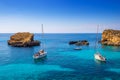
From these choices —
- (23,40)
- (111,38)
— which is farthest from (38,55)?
(111,38)

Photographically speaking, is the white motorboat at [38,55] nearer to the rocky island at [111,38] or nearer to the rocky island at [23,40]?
the rocky island at [23,40]

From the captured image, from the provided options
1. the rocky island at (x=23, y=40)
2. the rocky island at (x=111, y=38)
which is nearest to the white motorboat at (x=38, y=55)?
the rocky island at (x=23, y=40)

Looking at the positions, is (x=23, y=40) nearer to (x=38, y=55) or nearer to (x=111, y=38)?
(x=38, y=55)

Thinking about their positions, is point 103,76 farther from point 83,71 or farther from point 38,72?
point 38,72

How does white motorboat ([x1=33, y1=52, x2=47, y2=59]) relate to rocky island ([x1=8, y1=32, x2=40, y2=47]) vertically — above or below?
below

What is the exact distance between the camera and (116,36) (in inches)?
4412

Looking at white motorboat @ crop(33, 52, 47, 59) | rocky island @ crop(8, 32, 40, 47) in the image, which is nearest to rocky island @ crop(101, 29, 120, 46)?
rocky island @ crop(8, 32, 40, 47)

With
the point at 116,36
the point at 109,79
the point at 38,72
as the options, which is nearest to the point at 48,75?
the point at 38,72

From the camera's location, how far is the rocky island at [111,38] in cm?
10936

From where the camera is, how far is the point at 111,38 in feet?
381

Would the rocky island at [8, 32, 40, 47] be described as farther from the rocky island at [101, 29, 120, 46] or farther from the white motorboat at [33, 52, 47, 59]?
the rocky island at [101, 29, 120, 46]

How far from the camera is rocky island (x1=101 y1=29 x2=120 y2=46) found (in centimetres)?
10936

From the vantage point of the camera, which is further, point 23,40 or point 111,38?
point 111,38

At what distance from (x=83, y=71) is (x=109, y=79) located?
8.65m
